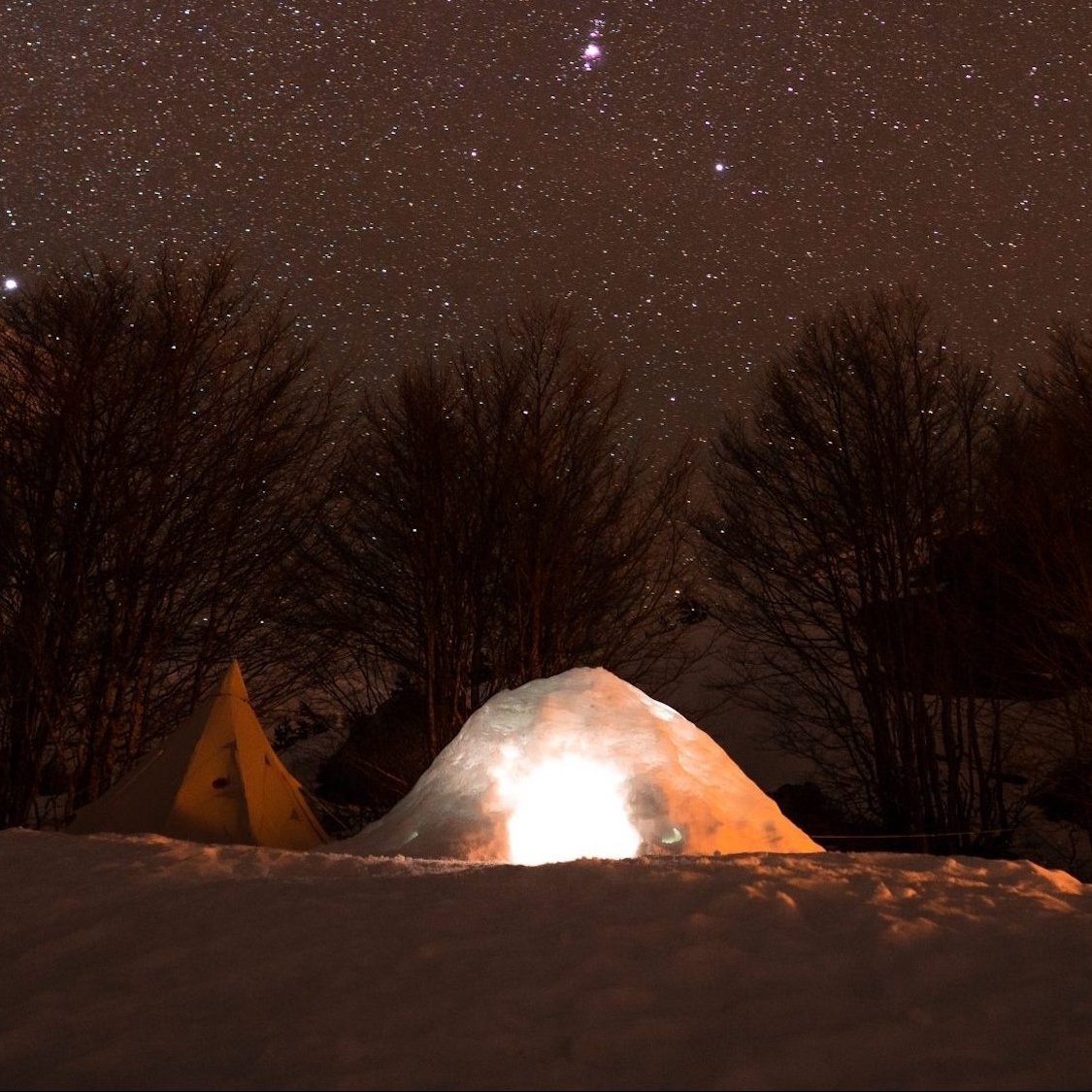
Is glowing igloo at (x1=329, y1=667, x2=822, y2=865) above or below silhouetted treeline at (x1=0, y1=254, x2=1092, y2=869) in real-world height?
below

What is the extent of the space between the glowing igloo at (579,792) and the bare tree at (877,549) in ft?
31.1

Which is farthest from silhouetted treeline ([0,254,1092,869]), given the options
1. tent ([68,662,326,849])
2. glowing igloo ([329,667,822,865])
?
glowing igloo ([329,667,822,865])

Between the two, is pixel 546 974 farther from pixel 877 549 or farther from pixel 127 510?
pixel 877 549

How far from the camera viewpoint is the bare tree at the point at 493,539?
1606 cm

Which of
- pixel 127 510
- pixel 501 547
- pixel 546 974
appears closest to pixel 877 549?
pixel 501 547

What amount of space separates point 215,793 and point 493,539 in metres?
8.24

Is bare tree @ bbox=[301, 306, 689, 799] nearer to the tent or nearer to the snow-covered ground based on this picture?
the tent

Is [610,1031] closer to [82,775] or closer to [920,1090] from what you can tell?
[920,1090]

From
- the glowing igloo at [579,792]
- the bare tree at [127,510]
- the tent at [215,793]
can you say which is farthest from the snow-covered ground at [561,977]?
the bare tree at [127,510]

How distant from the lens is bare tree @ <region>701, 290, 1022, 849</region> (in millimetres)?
15570

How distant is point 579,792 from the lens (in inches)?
261

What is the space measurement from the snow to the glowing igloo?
1.06 m

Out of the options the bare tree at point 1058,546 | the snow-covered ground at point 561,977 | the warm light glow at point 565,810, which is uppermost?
the bare tree at point 1058,546

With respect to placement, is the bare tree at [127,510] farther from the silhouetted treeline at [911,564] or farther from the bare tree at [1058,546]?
the bare tree at [1058,546]
